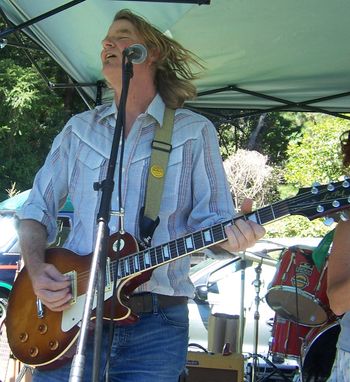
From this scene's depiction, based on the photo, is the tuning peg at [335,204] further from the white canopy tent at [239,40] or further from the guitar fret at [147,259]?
the white canopy tent at [239,40]

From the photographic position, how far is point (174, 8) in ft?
12.4

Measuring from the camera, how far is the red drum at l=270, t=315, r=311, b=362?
5.43 metres

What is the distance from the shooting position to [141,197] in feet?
8.33

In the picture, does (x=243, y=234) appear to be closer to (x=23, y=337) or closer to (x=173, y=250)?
(x=173, y=250)

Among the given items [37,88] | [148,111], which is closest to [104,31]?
[148,111]

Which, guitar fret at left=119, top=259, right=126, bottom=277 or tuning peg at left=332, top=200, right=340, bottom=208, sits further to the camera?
guitar fret at left=119, top=259, right=126, bottom=277

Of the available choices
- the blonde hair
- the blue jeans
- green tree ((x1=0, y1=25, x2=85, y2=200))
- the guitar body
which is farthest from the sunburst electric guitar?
green tree ((x1=0, y1=25, x2=85, y2=200))

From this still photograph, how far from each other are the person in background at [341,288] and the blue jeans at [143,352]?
597 mm

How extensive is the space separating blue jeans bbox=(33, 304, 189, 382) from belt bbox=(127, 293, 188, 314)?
0.02 m

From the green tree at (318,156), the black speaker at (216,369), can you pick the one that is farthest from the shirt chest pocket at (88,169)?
the green tree at (318,156)

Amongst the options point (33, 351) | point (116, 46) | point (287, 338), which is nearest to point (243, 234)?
point (33, 351)

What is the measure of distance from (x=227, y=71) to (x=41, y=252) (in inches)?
121

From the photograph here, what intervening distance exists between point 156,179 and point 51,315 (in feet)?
2.12

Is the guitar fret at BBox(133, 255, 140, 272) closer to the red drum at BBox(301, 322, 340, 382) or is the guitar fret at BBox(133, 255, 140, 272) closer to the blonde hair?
the blonde hair
